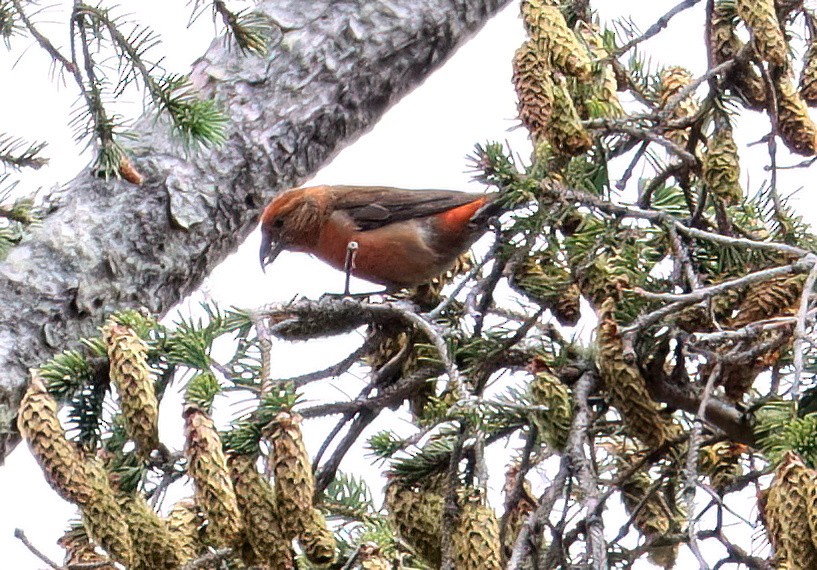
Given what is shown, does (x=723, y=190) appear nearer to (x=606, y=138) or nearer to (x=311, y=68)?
(x=606, y=138)

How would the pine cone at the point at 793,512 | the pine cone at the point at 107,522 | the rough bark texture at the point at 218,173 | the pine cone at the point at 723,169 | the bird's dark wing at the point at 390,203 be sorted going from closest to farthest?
the pine cone at the point at 793,512 < the pine cone at the point at 107,522 < the pine cone at the point at 723,169 < the rough bark texture at the point at 218,173 < the bird's dark wing at the point at 390,203

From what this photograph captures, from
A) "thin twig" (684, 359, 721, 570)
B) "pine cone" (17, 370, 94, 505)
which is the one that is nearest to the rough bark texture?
"pine cone" (17, 370, 94, 505)

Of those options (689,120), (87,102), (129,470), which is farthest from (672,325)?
(87,102)

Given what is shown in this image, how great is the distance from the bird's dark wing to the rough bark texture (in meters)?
0.27

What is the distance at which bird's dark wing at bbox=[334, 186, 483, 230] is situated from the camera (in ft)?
12.0

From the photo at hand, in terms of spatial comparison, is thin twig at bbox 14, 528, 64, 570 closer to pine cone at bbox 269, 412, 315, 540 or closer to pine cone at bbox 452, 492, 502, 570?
pine cone at bbox 269, 412, 315, 540

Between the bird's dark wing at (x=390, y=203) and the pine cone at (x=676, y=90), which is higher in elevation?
the bird's dark wing at (x=390, y=203)

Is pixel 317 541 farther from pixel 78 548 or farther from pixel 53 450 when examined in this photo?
pixel 78 548

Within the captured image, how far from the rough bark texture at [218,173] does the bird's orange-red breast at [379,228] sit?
214mm

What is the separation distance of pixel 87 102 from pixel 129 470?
875mm

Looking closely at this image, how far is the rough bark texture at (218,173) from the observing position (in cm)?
306

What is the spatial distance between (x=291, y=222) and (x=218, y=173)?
420mm

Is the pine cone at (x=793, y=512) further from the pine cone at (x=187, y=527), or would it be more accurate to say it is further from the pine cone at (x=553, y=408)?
the pine cone at (x=187, y=527)

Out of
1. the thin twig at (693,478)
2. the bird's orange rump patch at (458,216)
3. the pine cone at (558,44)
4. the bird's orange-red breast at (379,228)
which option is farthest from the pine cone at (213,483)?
the bird's orange rump patch at (458,216)
